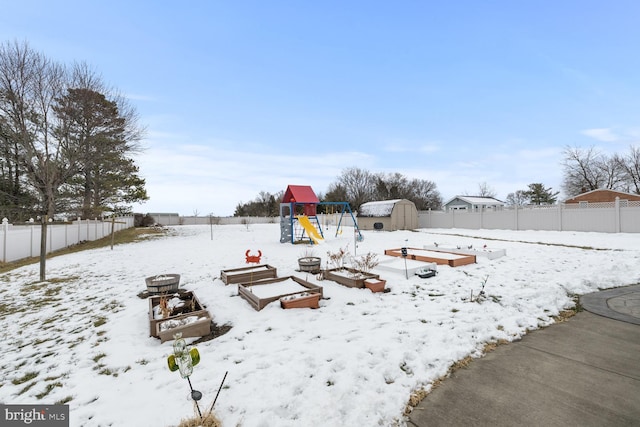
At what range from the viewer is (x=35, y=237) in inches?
523

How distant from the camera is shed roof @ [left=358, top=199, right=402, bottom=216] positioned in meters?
24.1

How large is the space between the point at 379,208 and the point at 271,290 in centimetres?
2049

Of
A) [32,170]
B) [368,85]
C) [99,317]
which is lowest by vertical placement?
[99,317]

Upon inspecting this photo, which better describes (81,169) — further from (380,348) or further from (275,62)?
(380,348)

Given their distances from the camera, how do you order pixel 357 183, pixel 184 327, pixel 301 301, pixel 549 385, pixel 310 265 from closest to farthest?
pixel 549 385 → pixel 184 327 → pixel 301 301 → pixel 310 265 → pixel 357 183

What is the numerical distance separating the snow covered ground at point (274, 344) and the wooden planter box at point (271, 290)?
154mm

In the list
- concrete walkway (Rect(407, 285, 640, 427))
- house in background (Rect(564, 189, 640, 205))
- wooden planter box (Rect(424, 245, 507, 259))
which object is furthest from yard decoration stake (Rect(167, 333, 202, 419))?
house in background (Rect(564, 189, 640, 205))

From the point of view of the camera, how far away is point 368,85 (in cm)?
1633

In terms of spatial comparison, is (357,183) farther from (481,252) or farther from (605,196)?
(481,252)

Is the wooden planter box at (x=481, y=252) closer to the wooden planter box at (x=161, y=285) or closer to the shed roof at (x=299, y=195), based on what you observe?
the shed roof at (x=299, y=195)

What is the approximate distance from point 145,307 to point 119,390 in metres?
2.97

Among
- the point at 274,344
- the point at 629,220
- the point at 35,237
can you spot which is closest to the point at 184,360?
the point at 274,344

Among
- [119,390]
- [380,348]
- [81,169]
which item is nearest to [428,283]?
[380,348]

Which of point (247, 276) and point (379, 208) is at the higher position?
point (379, 208)
